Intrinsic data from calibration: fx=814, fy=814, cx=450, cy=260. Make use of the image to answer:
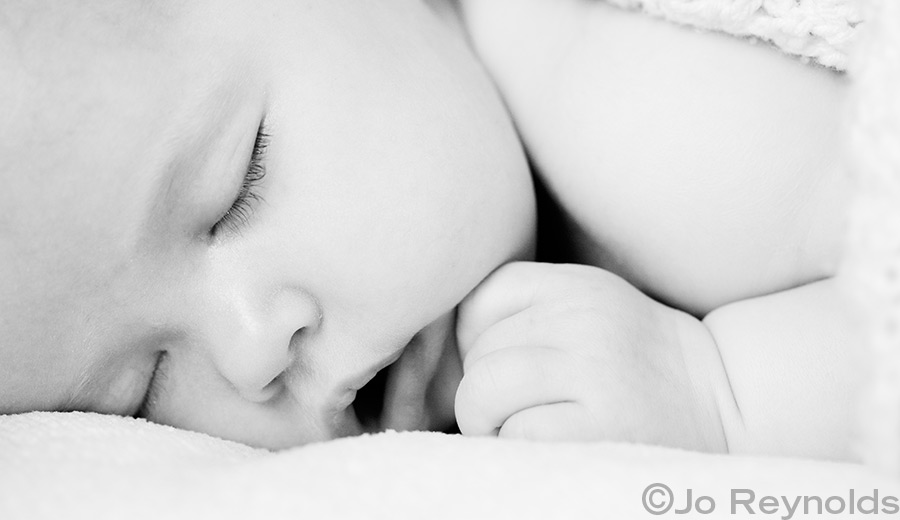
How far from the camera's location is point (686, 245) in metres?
0.86

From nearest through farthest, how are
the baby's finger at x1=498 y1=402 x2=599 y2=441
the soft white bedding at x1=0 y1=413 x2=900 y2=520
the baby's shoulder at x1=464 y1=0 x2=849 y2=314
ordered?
the soft white bedding at x1=0 y1=413 x2=900 y2=520 → the baby's finger at x1=498 y1=402 x2=599 y2=441 → the baby's shoulder at x1=464 y1=0 x2=849 y2=314

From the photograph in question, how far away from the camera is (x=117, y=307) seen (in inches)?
29.5

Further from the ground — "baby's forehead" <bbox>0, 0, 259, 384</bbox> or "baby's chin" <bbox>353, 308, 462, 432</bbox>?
"baby's forehead" <bbox>0, 0, 259, 384</bbox>

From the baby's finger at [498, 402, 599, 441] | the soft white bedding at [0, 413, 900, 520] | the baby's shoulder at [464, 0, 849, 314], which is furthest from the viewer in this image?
the baby's shoulder at [464, 0, 849, 314]

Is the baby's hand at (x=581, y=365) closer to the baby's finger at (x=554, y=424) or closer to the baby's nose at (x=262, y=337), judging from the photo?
the baby's finger at (x=554, y=424)

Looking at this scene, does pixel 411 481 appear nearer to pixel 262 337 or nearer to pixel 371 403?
pixel 262 337

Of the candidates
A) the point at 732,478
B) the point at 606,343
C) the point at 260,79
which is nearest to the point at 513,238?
the point at 606,343

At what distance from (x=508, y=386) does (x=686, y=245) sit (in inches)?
10.9

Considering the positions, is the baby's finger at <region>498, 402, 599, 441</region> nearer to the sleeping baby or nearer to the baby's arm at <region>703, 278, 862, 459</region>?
the sleeping baby

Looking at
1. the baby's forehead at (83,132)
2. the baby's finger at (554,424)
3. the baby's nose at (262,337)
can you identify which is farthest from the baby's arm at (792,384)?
the baby's forehead at (83,132)

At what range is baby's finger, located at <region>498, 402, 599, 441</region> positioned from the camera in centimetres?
68

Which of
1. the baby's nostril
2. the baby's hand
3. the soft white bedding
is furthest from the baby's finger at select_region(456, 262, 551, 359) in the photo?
the soft white bedding

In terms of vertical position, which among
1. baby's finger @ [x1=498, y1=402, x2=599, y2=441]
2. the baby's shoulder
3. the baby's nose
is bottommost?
the baby's nose

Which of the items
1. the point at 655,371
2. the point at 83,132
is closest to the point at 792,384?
the point at 655,371
